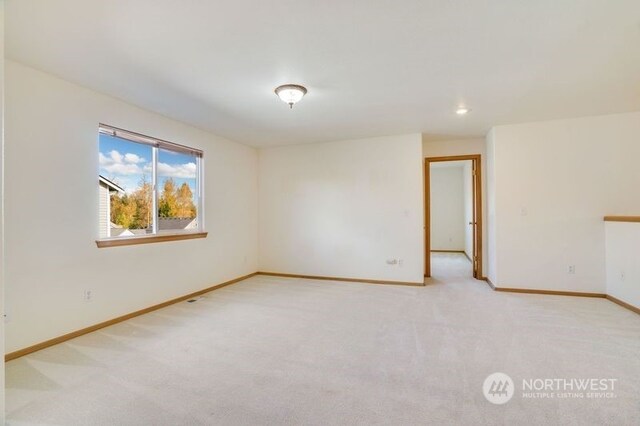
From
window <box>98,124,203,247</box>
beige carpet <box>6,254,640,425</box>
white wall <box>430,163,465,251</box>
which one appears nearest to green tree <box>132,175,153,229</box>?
window <box>98,124,203,247</box>

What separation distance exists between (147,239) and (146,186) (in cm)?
67

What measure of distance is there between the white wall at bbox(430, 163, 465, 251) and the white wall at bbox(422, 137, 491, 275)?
340cm

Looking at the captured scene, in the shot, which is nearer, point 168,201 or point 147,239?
point 147,239

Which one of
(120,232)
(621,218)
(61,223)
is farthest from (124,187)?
(621,218)

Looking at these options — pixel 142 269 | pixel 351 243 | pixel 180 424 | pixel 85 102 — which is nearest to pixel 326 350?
pixel 180 424

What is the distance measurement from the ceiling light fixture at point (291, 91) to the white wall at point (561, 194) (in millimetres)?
3082

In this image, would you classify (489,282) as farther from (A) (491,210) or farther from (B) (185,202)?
(B) (185,202)

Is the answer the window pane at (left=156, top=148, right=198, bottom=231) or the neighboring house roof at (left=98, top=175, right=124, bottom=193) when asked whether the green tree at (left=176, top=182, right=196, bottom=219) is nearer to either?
the window pane at (left=156, top=148, right=198, bottom=231)

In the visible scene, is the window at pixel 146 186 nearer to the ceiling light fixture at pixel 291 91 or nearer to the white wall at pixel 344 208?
the white wall at pixel 344 208

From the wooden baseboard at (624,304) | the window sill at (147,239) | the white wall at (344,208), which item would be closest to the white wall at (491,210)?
the white wall at (344,208)

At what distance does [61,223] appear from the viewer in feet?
8.82

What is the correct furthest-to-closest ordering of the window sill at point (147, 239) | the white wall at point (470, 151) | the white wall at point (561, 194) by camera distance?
the white wall at point (470, 151) < the white wall at point (561, 194) < the window sill at point (147, 239)

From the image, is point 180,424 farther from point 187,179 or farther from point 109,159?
point 187,179

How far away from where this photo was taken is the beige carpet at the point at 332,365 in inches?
67.5
